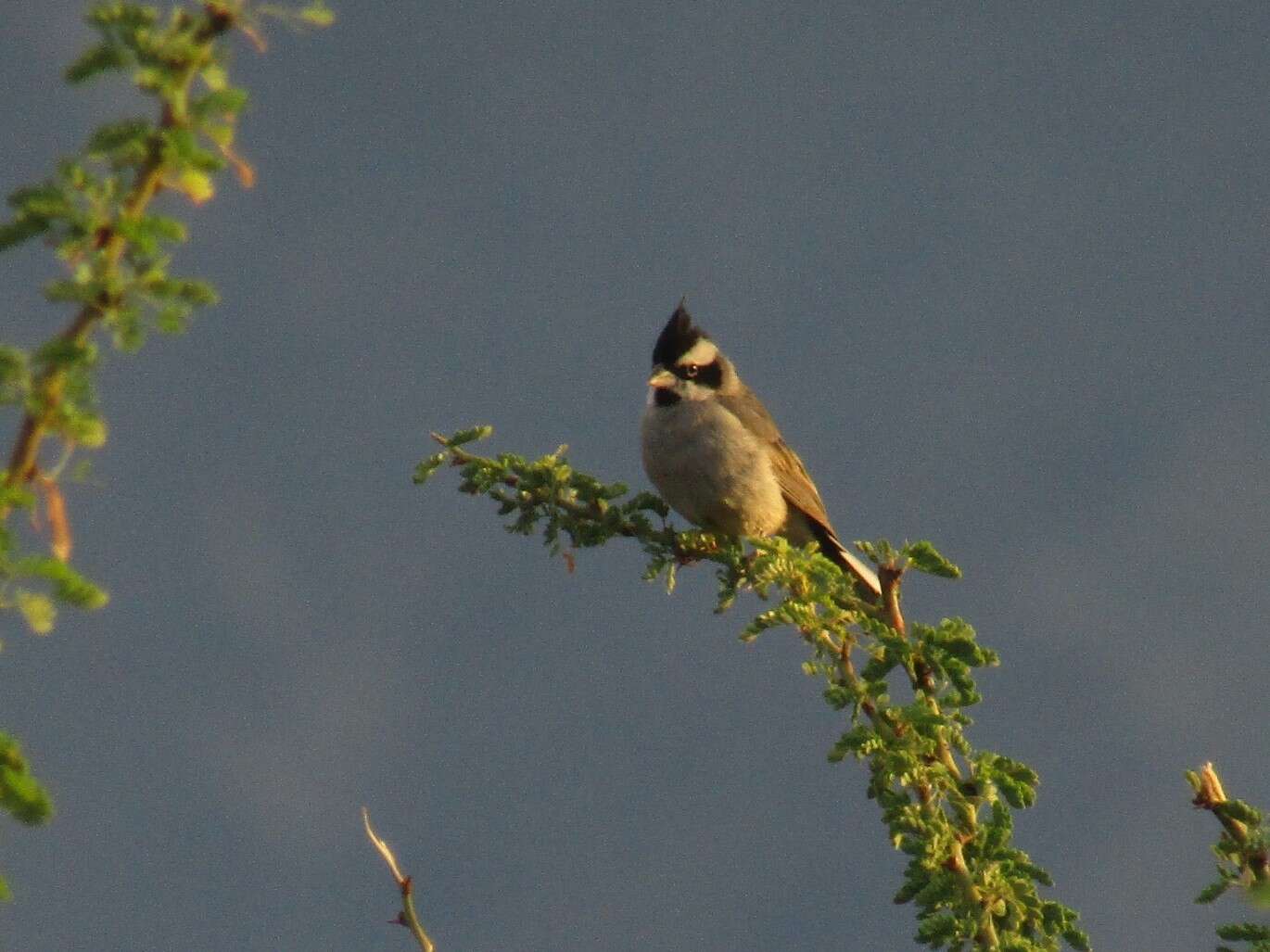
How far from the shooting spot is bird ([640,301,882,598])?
1170 centimetres

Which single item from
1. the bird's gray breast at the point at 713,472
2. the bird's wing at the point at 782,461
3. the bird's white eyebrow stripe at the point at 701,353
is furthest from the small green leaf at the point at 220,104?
the bird's white eyebrow stripe at the point at 701,353

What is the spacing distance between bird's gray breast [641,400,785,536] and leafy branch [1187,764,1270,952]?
27.5ft

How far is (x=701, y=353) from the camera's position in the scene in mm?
12664

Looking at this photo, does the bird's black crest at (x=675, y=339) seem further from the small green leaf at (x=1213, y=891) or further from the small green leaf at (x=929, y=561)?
the small green leaf at (x=1213, y=891)

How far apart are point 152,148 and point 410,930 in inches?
45.8

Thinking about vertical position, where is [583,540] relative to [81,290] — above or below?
above

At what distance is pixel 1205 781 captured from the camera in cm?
319

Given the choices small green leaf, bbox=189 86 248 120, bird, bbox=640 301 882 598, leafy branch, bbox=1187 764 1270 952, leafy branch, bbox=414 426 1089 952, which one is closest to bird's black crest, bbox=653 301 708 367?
bird, bbox=640 301 882 598

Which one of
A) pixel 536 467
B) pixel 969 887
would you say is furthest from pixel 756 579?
pixel 969 887

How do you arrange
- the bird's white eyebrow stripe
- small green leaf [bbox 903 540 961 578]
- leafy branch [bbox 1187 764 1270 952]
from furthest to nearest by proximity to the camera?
the bird's white eyebrow stripe → small green leaf [bbox 903 540 961 578] → leafy branch [bbox 1187 764 1270 952]

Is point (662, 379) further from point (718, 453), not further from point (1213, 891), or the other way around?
point (1213, 891)

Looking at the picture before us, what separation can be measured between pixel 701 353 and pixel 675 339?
22cm

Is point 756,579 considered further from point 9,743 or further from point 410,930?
point 9,743

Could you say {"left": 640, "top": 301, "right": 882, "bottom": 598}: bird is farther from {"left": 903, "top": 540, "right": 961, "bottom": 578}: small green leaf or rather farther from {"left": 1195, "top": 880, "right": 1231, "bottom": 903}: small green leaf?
{"left": 1195, "top": 880, "right": 1231, "bottom": 903}: small green leaf
